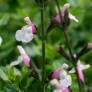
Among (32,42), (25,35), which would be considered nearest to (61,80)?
(25,35)

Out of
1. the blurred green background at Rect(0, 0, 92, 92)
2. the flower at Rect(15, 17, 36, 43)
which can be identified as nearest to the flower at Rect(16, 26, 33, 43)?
the flower at Rect(15, 17, 36, 43)

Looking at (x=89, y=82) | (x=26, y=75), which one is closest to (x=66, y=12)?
(x=26, y=75)

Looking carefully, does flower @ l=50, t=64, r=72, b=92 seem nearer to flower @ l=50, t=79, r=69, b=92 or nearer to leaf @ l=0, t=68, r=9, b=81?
flower @ l=50, t=79, r=69, b=92

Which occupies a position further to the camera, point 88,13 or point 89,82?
point 88,13

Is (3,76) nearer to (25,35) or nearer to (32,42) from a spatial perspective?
(25,35)

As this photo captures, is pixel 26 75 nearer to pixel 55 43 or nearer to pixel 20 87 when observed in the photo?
pixel 20 87

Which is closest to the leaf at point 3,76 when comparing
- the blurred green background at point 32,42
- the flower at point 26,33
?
the blurred green background at point 32,42

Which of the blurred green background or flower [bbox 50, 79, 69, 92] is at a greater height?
the blurred green background

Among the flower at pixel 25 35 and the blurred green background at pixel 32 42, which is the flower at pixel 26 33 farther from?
the blurred green background at pixel 32 42
